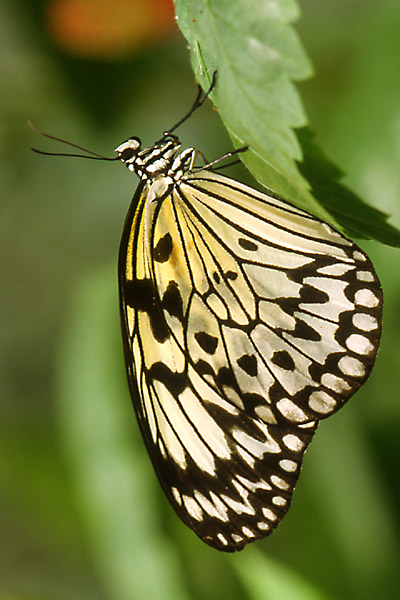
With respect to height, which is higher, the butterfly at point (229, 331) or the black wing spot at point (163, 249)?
the black wing spot at point (163, 249)

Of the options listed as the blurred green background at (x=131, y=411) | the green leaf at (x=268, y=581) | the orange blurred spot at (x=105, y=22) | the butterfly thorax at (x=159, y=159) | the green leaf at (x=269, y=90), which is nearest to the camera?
the green leaf at (x=269, y=90)

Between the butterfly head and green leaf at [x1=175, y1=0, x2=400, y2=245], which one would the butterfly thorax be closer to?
the butterfly head

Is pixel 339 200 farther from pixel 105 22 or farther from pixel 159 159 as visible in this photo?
pixel 105 22

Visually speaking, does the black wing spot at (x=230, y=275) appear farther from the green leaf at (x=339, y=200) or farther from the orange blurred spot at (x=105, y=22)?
the orange blurred spot at (x=105, y=22)

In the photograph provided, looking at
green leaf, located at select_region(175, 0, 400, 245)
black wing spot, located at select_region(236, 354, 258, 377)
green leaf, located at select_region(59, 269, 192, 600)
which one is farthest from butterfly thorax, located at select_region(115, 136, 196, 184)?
green leaf, located at select_region(59, 269, 192, 600)

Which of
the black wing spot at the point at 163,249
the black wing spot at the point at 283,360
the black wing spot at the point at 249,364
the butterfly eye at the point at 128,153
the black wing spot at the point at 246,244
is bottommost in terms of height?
the black wing spot at the point at 283,360

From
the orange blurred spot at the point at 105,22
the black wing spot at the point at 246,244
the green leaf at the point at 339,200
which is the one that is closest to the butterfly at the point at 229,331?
the black wing spot at the point at 246,244

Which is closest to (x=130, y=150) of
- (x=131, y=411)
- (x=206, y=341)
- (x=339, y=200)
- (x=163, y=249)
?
(x=163, y=249)

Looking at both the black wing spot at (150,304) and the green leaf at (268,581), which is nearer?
the black wing spot at (150,304)
